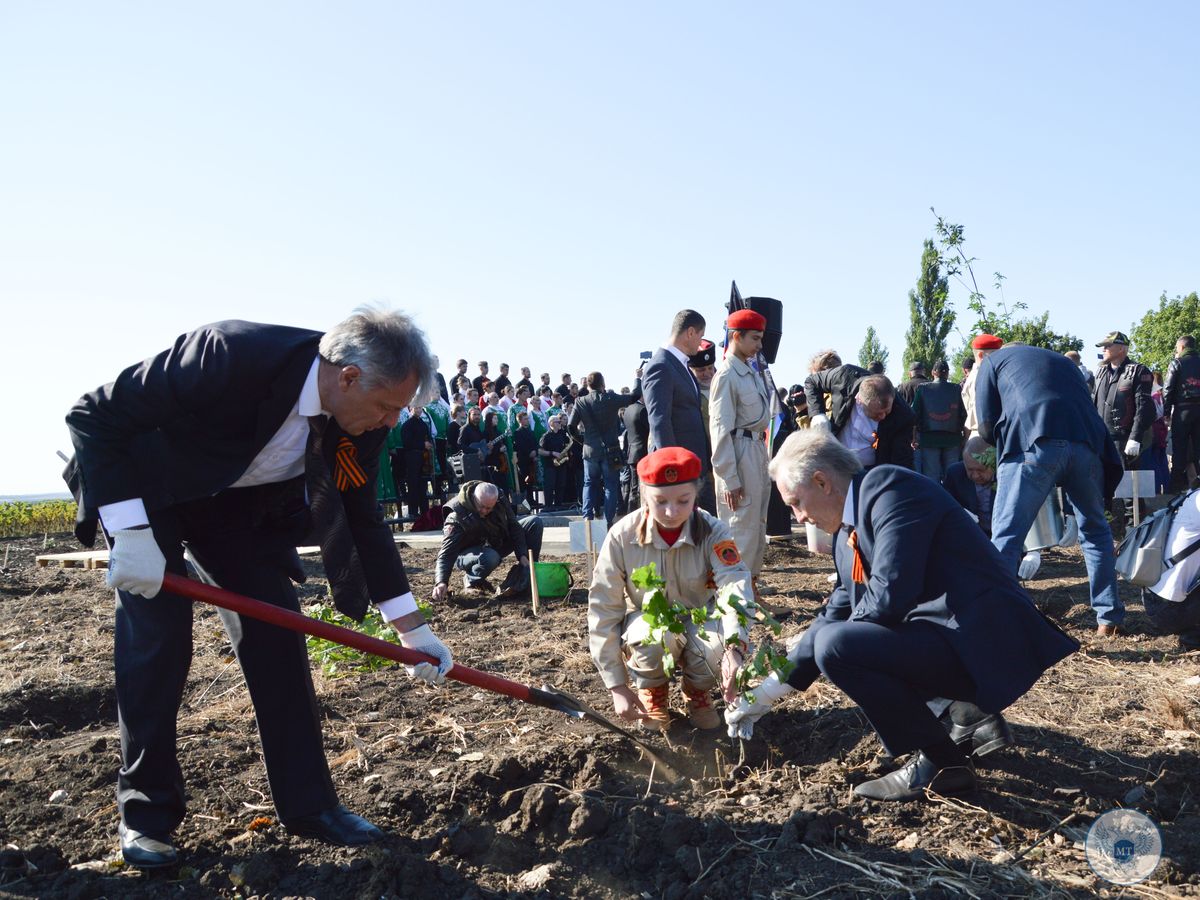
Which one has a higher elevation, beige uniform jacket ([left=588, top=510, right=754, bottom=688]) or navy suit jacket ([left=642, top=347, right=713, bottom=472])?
navy suit jacket ([left=642, top=347, right=713, bottom=472])

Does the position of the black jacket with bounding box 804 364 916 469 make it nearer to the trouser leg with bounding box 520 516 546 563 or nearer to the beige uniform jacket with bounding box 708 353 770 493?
the beige uniform jacket with bounding box 708 353 770 493

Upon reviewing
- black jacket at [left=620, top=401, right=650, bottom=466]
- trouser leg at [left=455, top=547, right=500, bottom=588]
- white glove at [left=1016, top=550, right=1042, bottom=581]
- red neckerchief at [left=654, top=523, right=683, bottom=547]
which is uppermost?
black jacket at [left=620, top=401, right=650, bottom=466]

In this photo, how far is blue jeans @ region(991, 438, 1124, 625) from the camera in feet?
17.8

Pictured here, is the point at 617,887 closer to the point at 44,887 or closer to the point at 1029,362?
the point at 44,887

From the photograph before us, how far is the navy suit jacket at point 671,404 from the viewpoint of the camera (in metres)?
6.28

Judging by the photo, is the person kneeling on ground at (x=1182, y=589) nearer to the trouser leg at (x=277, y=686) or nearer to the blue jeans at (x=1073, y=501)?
the blue jeans at (x=1073, y=501)

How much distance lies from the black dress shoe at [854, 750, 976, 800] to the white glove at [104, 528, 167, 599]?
Answer: 7.77 ft

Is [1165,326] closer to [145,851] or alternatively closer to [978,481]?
[978,481]

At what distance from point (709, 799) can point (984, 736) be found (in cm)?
100

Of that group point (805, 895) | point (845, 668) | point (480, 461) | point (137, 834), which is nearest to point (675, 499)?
point (845, 668)

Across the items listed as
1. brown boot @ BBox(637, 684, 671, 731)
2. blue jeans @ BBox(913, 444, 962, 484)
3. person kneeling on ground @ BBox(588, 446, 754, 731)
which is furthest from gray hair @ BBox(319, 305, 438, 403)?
blue jeans @ BBox(913, 444, 962, 484)

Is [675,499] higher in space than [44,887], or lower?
higher

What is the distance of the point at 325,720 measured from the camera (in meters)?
4.48

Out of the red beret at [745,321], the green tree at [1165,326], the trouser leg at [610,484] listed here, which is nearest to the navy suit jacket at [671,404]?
the red beret at [745,321]
